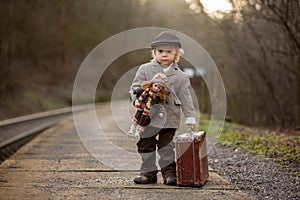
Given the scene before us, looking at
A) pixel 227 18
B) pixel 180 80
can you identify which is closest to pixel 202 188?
pixel 180 80

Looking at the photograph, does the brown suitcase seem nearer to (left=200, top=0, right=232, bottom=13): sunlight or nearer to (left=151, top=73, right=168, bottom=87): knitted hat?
(left=151, top=73, right=168, bottom=87): knitted hat

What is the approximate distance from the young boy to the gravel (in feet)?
2.52

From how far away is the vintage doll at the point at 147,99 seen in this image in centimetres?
441

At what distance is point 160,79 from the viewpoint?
4449 mm

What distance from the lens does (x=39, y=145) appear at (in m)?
8.09

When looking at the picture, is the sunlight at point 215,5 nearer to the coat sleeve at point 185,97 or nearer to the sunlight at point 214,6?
the sunlight at point 214,6

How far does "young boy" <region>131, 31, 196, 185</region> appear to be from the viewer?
4.55 metres

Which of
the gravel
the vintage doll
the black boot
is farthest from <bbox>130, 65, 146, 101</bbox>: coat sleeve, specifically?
the gravel

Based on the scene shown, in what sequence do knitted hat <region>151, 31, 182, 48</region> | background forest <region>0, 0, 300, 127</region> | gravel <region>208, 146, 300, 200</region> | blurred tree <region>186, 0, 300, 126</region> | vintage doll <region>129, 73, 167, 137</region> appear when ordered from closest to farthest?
gravel <region>208, 146, 300, 200</region>, vintage doll <region>129, 73, 167, 137</region>, knitted hat <region>151, 31, 182, 48</region>, blurred tree <region>186, 0, 300, 126</region>, background forest <region>0, 0, 300, 127</region>

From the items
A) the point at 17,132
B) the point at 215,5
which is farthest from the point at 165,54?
the point at 17,132

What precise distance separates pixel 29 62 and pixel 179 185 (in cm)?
3076

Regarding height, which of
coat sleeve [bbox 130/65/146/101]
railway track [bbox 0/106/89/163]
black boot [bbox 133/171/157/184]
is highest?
coat sleeve [bbox 130/65/146/101]

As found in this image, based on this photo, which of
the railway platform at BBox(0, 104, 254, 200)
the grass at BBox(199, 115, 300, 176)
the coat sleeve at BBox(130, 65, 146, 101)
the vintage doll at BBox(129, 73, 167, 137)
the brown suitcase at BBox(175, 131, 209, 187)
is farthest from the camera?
the grass at BBox(199, 115, 300, 176)

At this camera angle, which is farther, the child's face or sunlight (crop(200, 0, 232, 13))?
sunlight (crop(200, 0, 232, 13))
